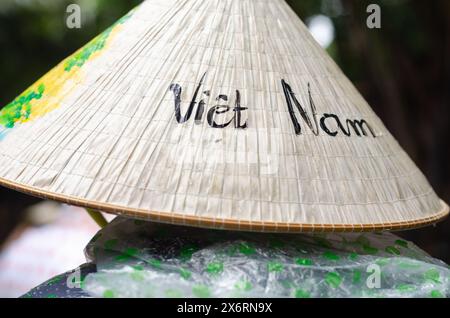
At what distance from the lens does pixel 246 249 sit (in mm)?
1438

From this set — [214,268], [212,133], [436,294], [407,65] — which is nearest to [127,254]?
[214,268]

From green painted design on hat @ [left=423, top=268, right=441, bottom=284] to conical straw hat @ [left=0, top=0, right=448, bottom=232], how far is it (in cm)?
11

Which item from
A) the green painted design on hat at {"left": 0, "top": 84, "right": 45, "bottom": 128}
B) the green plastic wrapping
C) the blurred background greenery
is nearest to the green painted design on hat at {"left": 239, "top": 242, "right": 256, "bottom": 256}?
the green plastic wrapping

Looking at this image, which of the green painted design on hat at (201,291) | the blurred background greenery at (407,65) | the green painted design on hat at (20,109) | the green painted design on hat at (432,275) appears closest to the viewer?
the green painted design on hat at (201,291)

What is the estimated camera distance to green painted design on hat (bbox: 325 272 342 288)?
1.41 m

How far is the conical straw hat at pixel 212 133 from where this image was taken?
4.54 feet

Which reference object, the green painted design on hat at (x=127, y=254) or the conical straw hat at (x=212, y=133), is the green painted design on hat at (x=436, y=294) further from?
the green painted design on hat at (x=127, y=254)

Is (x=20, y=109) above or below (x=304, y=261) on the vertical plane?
above

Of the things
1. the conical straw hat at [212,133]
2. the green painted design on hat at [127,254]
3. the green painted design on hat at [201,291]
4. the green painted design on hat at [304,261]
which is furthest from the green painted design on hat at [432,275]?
the green painted design on hat at [127,254]

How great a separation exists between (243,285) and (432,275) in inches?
16.8

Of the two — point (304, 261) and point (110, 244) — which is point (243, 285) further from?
point (110, 244)

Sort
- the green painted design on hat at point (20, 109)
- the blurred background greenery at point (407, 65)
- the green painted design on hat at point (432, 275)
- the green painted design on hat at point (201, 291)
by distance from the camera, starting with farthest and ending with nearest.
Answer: the blurred background greenery at point (407, 65) → the green painted design on hat at point (20, 109) → the green painted design on hat at point (432, 275) → the green painted design on hat at point (201, 291)

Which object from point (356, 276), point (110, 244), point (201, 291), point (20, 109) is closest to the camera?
point (201, 291)

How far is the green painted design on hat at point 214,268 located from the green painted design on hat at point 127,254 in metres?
0.18
